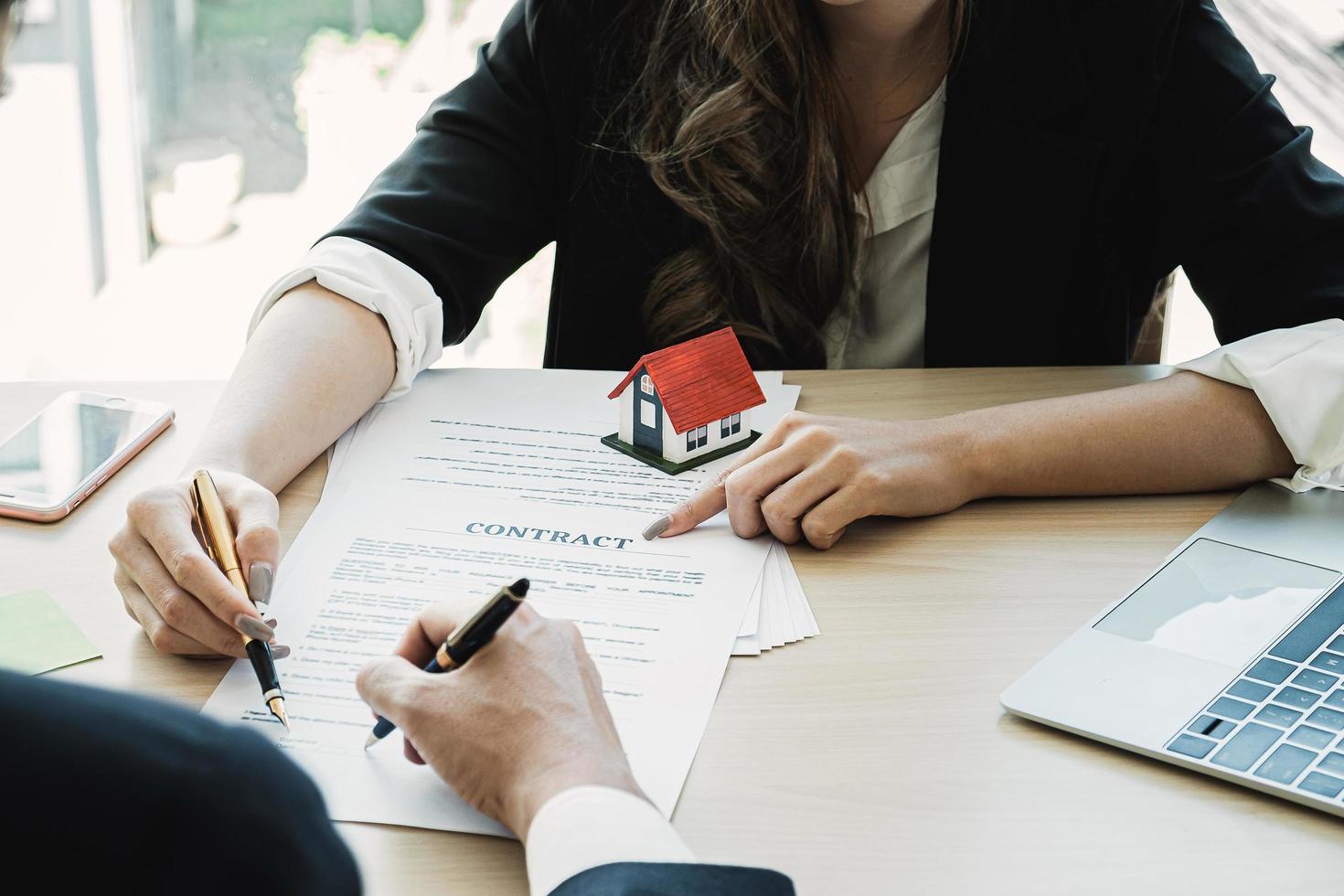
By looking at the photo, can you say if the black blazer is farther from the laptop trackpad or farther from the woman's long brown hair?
the laptop trackpad

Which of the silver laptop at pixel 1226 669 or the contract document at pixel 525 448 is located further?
the contract document at pixel 525 448

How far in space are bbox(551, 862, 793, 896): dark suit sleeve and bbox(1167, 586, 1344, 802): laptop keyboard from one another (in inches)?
11.1

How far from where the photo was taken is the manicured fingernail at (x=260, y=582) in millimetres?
854

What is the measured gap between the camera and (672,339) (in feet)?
4.63

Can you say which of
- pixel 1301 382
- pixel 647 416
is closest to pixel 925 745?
pixel 647 416

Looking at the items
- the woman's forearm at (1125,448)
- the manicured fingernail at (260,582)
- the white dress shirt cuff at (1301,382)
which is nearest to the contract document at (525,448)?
the manicured fingernail at (260,582)

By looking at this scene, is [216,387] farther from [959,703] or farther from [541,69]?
[959,703]

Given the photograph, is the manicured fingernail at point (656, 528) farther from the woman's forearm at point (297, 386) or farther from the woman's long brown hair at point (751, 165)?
the woman's long brown hair at point (751, 165)

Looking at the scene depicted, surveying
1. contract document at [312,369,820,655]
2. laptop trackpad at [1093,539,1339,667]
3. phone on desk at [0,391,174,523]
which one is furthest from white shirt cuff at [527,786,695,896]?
phone on desk at [0,391,174,523]

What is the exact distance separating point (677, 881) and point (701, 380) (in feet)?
1.81

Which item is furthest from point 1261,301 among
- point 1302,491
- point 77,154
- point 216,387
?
point 77,154

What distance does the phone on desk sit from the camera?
1.04 meters

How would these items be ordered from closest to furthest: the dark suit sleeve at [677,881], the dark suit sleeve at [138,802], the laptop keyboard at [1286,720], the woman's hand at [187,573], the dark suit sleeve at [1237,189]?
the dark suit sleeve at [138,802] < the dark suit sleeve at [677,881] < the laptop keyboard at [1286,720] < the woman's hand at [187,573] < the dark suit sleeve at [1237,189]

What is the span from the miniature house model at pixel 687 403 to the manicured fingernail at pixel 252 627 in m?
0.39
